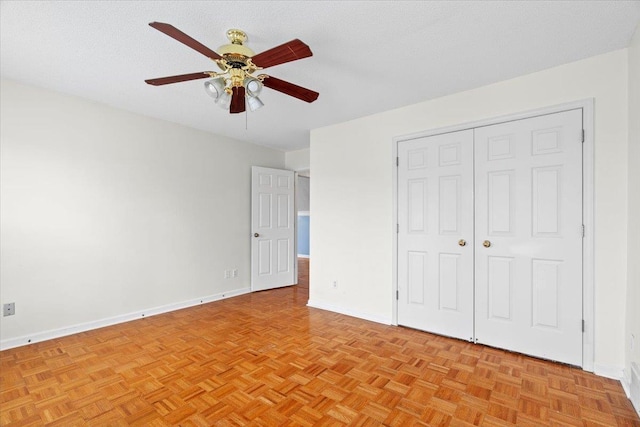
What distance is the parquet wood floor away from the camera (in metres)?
1.79

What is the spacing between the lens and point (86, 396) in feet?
6.55

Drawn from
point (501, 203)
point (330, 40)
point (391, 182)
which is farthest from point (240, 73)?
point (501, 203)

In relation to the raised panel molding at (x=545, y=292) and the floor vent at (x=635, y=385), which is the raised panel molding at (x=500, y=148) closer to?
the raised panel molding at (x=545, y=292)

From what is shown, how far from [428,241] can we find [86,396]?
10.1 ft

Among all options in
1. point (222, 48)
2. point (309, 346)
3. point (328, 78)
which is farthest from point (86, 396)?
point (328, 78)

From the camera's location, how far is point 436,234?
122 inches

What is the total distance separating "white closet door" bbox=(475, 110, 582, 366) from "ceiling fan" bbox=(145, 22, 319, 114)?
1.88 m

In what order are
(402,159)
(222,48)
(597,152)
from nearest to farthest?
(222,48) < (597,152) < (402,159)

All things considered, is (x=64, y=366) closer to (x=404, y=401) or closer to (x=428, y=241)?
(x=404, y=401)

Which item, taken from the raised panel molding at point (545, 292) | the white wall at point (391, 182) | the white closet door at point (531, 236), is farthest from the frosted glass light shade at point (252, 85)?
the raised panel molding at point (545, 292)

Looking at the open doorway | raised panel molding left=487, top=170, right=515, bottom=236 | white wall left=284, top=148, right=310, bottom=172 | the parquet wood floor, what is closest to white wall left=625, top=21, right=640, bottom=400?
the parquet wood floor

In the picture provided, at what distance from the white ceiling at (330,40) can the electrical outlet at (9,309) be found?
205 cm

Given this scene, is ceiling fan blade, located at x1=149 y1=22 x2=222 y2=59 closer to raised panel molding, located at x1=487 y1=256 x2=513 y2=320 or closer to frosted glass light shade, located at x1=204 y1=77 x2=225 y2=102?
frosted glass light shade, located at x1=204 y1=77 x2=225 y2=102

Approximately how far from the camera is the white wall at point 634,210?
76.7 inches
